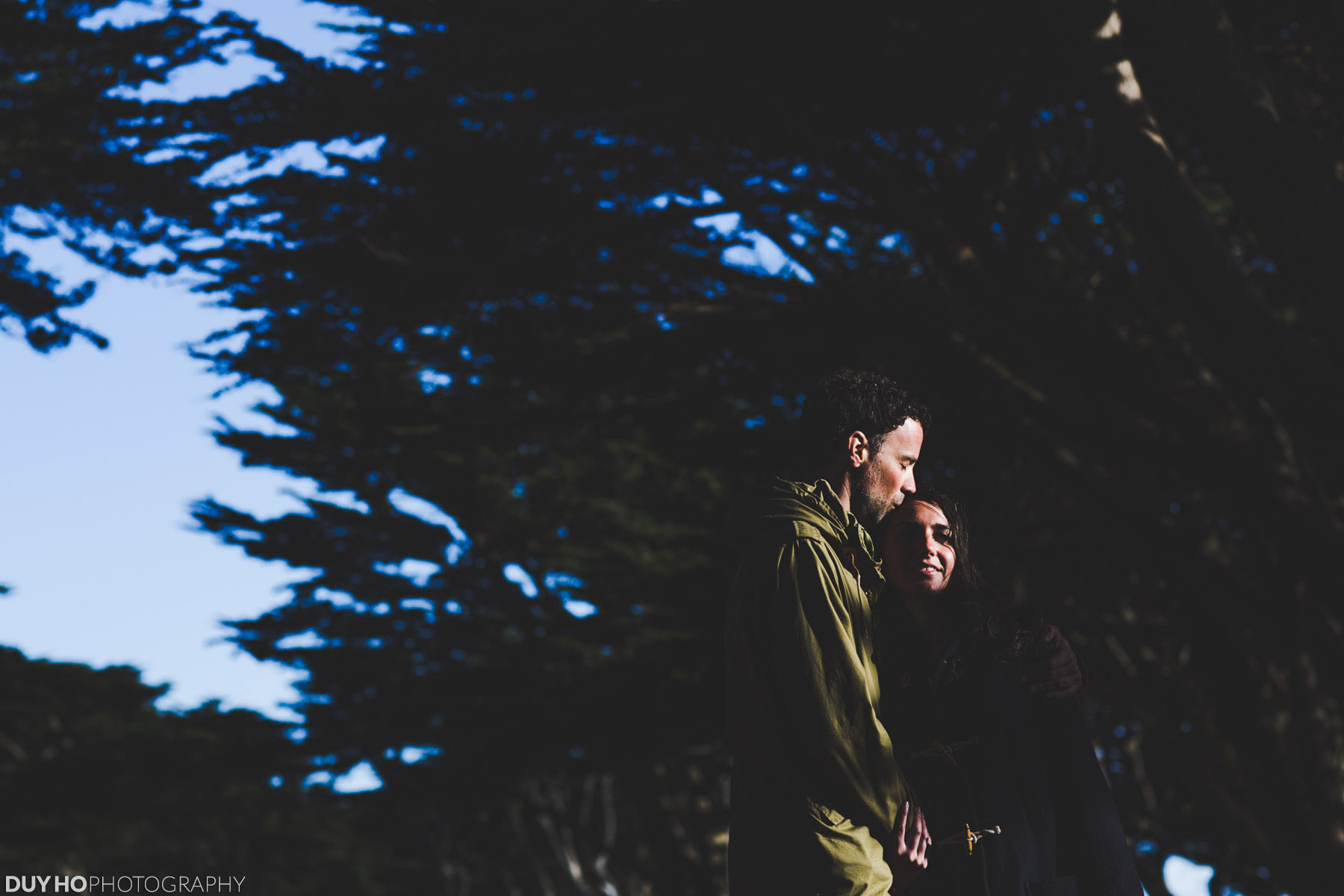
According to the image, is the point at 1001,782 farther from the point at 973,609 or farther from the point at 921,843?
the point at 973,609

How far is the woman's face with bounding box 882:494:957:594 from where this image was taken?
2922 mm

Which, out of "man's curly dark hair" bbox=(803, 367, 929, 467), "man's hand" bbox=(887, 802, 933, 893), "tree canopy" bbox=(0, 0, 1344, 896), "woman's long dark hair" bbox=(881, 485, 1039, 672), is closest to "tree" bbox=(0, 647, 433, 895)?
"tree canopy" bbox=(0, 0, 1344, 896)

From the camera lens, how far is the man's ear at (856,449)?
2814 millimetres

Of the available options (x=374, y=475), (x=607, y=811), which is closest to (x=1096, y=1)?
(x=374, y=475)

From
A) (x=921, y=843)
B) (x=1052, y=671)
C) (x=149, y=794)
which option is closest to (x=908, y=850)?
(x=921, y=843)

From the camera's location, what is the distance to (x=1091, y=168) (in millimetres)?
7141

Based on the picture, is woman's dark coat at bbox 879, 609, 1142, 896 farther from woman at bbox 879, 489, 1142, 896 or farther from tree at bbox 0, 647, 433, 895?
tree at bbox 0, 647, 433, 895

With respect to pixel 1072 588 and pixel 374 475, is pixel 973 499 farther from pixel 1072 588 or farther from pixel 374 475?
pixel 374 475

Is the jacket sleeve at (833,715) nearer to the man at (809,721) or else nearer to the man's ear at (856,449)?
the man at (809,721)

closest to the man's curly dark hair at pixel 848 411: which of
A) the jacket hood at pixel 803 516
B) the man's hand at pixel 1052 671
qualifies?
the jacket hood at pixel 803 516

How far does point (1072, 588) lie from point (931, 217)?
4.36 meters

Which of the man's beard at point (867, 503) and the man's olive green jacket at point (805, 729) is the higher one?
the man's beard at point (867, 503)

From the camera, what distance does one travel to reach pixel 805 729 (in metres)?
2.39

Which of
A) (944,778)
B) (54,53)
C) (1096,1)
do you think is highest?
(54,53)
